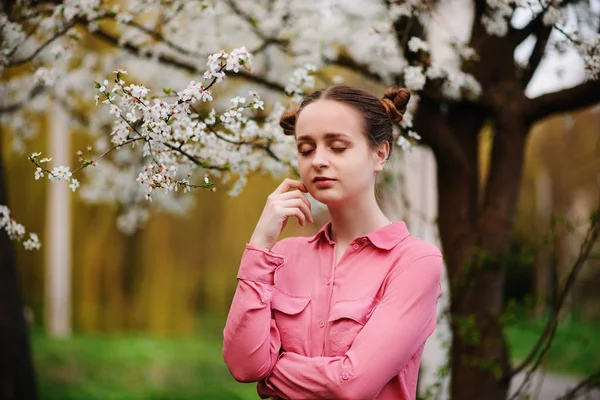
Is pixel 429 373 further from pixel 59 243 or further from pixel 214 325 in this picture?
pixel 59 243

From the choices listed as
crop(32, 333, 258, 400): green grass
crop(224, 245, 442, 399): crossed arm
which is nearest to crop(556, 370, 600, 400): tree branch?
crop(224, 245, 442, 399): crossed arm

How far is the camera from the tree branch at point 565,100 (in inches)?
124

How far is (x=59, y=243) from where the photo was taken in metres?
8.91

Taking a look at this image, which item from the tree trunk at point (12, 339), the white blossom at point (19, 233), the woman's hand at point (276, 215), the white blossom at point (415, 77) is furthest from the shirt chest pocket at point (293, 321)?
the tree trunk at point (12, 339)

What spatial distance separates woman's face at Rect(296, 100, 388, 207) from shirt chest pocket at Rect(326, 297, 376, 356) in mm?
268

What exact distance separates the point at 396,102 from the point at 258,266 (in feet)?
2.04

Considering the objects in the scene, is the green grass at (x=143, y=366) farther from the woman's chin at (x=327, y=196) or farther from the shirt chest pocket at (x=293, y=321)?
the woman's chin at (x=327, y=196)

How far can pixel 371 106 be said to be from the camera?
5.88 ft

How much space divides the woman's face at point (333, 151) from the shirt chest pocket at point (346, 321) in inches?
10.5

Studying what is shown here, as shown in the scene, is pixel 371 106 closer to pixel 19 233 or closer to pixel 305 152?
pixel 305 152

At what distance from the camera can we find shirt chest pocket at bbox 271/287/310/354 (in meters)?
1.72

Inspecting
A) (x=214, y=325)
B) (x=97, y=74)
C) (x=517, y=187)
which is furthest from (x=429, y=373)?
(x=214, y=325)

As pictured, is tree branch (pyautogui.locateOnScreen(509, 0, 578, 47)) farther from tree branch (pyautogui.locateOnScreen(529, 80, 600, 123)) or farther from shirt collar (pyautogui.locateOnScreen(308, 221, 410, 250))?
shirt collar (pyautogui.locateOnScreen(308, 221, 410, 250))

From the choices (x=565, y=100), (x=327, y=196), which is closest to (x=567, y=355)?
(x=565, y=100)
